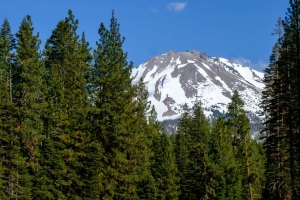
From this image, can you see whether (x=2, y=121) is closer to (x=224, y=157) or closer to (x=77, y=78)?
(x=77, y=78)

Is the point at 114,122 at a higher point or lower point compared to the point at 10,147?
higher

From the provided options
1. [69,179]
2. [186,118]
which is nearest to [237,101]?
[186,118]

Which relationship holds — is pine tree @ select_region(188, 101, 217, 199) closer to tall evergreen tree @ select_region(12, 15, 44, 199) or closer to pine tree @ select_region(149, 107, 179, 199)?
pine tree @ select_region(149, 107, 179, 199)

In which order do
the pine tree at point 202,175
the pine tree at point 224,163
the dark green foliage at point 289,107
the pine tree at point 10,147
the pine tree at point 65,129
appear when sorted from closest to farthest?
the dark green foliage at point 289,107 → the pine tree at point 10,147 → the pine tree at point 65,129 → the pine tree at point 202,175 → the pine tree at point 224,163

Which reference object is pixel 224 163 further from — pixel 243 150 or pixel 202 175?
pixel 202 175

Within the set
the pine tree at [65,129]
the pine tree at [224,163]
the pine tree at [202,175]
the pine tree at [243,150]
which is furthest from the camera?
the pine tree at [243,150]

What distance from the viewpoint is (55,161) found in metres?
33.8

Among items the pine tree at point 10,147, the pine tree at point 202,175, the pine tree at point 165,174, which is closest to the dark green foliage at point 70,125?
the pine tree at point 10,147

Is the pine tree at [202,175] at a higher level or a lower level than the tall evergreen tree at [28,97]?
lower

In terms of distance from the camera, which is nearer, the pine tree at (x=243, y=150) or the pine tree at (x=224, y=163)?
the pine tree at (x=224, y=163)

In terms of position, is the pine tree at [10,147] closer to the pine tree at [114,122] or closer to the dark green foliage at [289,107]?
the pine tree at [114,122]

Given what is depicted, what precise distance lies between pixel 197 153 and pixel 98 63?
22868 mm

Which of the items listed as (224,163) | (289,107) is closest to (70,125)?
(289,107)

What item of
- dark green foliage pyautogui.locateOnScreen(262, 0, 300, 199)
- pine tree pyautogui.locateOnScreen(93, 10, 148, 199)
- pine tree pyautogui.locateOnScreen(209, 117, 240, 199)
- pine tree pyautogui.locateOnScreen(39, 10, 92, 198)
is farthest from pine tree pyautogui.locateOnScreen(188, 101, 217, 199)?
pine tree pyautogui.locateOnScreen(39, 10, 92, 198)
